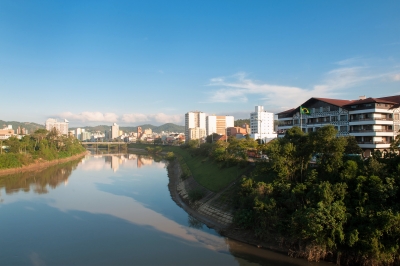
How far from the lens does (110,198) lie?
26.0 metres

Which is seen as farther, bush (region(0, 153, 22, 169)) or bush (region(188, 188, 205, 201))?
bush (region(0, 153, 22, 169))

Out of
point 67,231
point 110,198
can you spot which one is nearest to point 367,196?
point 67,231

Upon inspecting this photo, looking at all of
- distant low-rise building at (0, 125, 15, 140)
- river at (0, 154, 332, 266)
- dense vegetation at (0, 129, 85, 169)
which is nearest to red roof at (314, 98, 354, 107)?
river at (0, 154, 332, 266)

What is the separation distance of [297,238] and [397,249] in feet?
12.2

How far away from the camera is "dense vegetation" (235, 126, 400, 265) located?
11680 mm

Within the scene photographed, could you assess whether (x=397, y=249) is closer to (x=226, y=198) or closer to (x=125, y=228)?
(x=226, y=198)

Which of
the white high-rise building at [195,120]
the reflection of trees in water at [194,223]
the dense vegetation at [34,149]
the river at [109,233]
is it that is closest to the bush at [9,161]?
the dense vegetation at [34,149]

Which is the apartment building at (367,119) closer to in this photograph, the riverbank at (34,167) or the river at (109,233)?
the river at (109,233)

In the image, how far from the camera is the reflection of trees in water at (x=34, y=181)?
30.5 metres

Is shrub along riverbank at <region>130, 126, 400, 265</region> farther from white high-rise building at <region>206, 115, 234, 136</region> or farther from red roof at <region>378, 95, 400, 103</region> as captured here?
white high-rise building at <region>206, 115, 234, 136</region>

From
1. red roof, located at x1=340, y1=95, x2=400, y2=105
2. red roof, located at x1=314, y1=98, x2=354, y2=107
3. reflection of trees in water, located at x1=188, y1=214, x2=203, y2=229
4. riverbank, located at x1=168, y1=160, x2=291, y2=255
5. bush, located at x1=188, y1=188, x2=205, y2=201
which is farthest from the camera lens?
red roof, located at x1=314, y1=98, x2=354, y2=107

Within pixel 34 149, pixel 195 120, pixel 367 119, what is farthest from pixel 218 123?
pixel 367 119

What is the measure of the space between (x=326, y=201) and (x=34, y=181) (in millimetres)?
33509

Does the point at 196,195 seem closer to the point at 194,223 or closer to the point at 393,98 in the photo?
the point at 194,223
